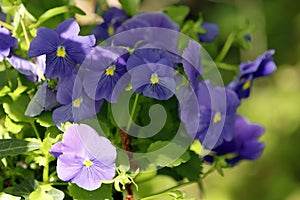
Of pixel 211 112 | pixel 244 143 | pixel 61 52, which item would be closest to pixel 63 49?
pixel 61 52

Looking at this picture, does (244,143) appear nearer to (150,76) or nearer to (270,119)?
(150,76)

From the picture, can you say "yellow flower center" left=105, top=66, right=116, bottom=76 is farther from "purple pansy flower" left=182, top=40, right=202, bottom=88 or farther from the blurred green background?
the blurred green background

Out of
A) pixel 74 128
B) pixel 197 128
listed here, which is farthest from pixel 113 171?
pixel 197 128

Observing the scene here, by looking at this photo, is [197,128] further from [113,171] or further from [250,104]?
[250,104]

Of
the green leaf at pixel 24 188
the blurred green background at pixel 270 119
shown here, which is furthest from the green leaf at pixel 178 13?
the blurred green background at pixel 270 119

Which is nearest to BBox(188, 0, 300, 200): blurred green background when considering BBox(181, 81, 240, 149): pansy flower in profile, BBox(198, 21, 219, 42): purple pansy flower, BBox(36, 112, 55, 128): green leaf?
BBox(198, 21, 219, 42): purple pansy flower

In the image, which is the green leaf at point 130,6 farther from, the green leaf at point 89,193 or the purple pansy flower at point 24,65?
the green leaf at point 89,193
